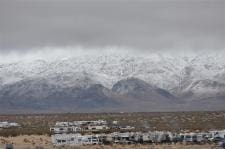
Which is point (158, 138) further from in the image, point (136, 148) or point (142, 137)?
point (136, 148)

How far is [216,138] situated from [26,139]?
27220 millimetres

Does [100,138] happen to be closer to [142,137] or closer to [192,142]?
[142,137]

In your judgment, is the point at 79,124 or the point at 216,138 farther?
the point at 79,124

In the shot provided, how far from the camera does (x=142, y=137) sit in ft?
296

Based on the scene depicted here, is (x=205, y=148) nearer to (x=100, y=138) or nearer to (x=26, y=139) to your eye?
(x=100, y=138)

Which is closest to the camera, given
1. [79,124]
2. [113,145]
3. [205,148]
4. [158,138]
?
[205,148]

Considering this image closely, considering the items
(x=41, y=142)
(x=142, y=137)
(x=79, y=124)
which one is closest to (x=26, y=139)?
(x=41, y=142)

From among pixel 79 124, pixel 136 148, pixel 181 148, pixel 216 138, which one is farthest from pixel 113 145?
pixel 79 124

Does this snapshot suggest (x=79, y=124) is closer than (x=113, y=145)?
No

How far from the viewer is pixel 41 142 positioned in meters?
88.1

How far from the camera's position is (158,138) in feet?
294

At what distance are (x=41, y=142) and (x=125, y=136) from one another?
12001mm

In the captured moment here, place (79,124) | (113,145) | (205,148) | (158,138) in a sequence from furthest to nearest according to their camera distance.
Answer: (79,124) → (158,138) → (113,145) → (205,148)

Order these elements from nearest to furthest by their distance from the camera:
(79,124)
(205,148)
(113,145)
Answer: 1. (205,148)
2. (113,145)
3. (79,124)
